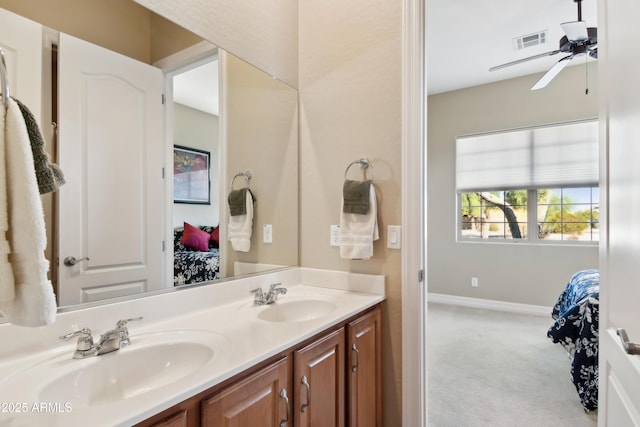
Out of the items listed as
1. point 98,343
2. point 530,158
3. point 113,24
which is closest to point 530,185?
point 530,158

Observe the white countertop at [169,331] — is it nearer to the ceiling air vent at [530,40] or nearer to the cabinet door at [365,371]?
the cabinet door at [365,371]

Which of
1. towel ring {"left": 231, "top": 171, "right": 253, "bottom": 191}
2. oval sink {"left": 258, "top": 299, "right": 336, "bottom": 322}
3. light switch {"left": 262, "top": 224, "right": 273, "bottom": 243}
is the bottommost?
oval sink {"left": 258, "top": 299, "right": 336, "bottom": 322}

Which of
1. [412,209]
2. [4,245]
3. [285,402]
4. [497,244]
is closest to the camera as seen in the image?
[4,245]

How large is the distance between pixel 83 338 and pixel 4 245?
0.42 meters

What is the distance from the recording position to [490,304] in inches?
166

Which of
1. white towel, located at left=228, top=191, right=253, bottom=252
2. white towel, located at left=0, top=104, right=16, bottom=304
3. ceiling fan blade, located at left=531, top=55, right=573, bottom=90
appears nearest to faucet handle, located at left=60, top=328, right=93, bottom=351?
white towel, located at left=0, top=104, right=16, bottom=304

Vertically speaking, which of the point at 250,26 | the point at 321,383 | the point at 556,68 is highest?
the point at 556,68

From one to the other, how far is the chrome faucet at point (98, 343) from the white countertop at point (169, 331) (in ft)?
0.07

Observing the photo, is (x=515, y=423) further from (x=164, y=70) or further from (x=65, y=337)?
(x=164, y=70)

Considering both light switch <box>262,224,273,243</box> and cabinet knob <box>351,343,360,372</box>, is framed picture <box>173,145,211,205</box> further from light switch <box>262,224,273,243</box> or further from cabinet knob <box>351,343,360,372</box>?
cabinet knob <box>351,343,360,372</box>

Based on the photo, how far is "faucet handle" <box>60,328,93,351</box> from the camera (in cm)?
90

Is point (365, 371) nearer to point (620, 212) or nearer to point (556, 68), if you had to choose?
point (620, 212)

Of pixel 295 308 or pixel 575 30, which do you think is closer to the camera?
pixel 295 308

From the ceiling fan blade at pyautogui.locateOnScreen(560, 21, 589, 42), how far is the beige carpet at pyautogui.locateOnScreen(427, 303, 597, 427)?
2517mm
